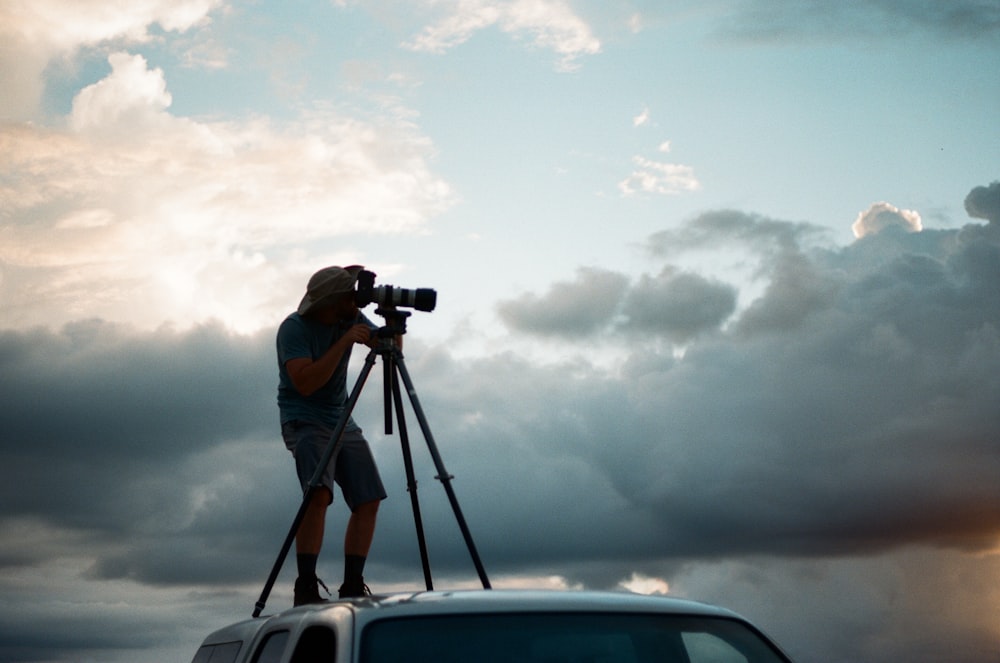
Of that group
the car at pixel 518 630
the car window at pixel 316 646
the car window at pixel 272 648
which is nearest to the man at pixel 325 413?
the car window at pixel 272 648

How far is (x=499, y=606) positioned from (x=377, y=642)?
1.51 ft

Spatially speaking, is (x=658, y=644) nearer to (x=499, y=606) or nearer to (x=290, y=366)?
(x=499, y=606)

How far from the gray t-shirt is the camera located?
0.21 metres

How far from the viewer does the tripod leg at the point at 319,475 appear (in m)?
7.08

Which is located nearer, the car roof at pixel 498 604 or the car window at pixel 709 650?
the car roof at pixel 498 604

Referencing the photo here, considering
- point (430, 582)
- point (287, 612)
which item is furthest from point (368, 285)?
point (287, 612)

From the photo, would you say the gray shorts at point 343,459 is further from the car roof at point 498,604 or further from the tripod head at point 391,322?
the car roof at point 498,604

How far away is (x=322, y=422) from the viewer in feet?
26.6

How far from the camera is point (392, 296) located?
7.81 metres

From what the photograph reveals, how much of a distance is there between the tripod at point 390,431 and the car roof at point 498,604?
2678 millimetres

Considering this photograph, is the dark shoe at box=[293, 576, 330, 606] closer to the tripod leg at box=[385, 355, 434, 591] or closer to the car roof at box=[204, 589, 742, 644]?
the tripod leg at box=[385, 355, 434, 591]

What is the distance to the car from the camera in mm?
3658

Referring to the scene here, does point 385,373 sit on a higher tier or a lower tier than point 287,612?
higher

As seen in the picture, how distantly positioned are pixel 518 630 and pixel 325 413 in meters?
4.59
